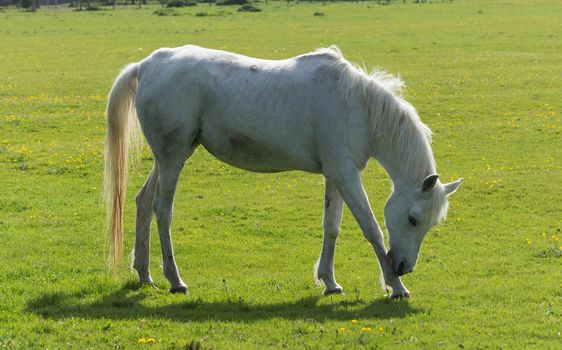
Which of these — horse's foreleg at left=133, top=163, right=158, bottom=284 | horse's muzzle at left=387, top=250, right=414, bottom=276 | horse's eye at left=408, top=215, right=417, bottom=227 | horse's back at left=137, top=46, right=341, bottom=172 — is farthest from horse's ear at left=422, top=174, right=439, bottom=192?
horse's foreleg at left=133, top=163, right=158, bottom=284

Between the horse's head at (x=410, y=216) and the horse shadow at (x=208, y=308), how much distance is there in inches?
18.7

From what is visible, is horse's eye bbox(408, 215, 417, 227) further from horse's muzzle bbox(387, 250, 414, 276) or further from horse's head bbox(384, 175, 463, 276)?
horse's muzzle bbox(387, 250, 414, 276)

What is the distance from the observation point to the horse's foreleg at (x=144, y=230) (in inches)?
372

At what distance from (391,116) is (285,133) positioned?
1139 mm

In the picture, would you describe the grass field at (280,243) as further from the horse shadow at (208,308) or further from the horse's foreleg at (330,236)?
the horse's foreleg at (330,236)

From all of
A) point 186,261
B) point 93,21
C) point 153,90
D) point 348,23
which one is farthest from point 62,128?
point 93,21

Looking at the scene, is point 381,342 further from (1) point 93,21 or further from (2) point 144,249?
(1) point 93,21

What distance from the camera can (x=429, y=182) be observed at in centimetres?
820

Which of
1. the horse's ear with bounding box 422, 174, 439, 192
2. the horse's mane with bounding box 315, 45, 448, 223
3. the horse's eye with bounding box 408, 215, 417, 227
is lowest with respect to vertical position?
the horse's eye with bounding box 408, 215, 417, 227

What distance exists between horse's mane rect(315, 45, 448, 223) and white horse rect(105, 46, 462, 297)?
10mm

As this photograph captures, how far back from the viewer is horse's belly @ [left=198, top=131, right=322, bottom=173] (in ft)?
29.3

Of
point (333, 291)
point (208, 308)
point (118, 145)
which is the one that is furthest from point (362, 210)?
point (118, 145)

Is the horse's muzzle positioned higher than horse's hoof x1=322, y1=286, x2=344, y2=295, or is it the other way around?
the horse's muzzle

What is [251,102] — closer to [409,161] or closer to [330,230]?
[330,230]
